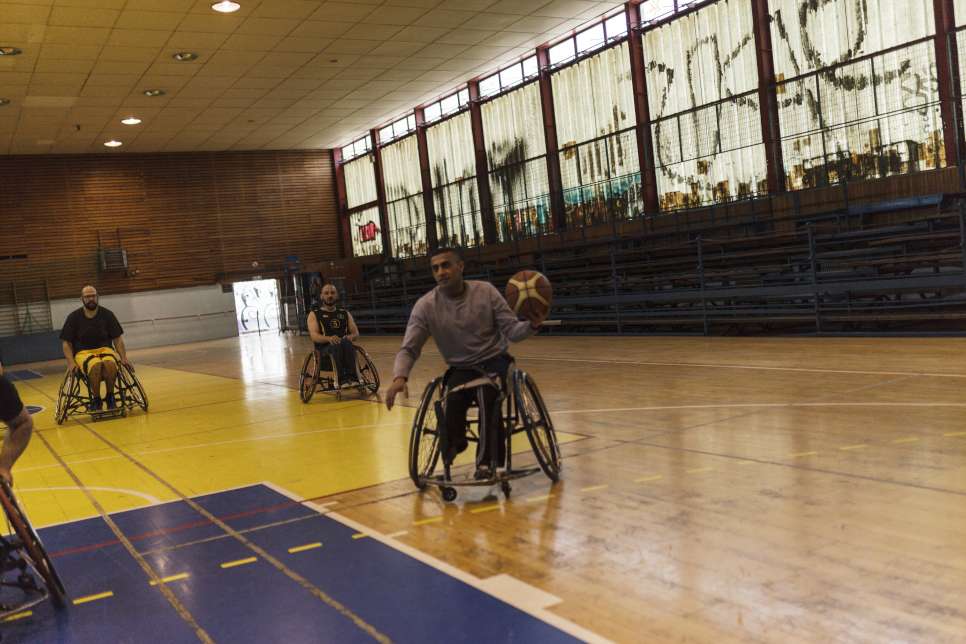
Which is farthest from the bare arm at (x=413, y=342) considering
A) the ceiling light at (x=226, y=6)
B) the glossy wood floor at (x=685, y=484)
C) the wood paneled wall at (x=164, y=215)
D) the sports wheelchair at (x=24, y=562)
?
the wood paneled wall at (x=164, y=215)

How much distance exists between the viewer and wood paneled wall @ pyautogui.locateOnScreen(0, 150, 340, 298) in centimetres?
2105

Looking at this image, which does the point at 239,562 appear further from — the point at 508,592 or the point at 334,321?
the point at 334,321

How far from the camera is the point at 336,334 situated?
28.2 feet

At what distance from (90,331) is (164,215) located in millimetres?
14834

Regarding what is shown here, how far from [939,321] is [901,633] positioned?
28.0 ft

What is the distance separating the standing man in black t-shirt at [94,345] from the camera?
336 inches

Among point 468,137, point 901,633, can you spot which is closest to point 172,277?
point 468,137

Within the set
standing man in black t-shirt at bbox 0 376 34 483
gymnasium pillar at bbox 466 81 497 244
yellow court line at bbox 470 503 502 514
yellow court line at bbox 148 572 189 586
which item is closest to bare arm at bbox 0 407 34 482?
standing man in black t-shirt at bbox 0 376 34 483

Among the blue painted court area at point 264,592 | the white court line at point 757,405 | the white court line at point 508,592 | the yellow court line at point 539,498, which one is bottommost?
the white court line at point 757,405

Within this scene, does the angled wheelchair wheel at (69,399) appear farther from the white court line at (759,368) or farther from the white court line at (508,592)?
the white court line at (508,592)

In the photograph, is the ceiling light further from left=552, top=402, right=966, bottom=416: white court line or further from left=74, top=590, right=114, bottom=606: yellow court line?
left=74, top=590, right=114, bottom=606: yellow court line

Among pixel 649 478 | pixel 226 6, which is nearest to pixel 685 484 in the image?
pixel 649 478

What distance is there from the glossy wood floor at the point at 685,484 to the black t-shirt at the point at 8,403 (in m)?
1.47

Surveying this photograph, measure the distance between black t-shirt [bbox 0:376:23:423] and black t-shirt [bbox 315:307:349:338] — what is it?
5.29 metres
